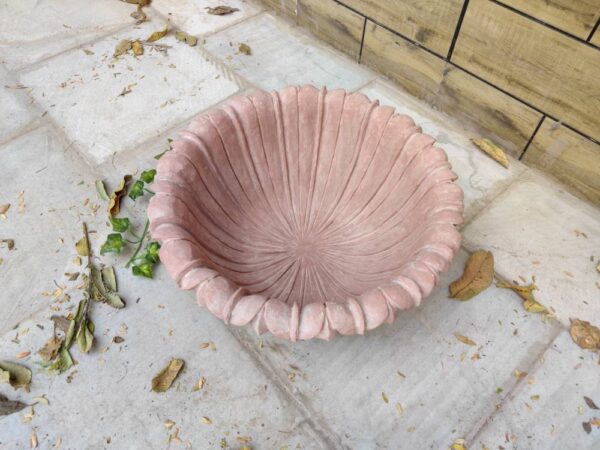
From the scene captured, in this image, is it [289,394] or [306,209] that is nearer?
[289,394]

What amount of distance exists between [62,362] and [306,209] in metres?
1.16

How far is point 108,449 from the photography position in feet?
5.05

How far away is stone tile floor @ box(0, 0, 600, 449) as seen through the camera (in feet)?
5.18

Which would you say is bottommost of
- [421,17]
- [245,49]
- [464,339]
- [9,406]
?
[9,406]

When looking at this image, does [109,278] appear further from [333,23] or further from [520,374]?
[333,23]

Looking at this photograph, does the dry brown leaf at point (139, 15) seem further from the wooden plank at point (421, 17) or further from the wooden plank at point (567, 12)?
the wooden plank at point (567, 12)

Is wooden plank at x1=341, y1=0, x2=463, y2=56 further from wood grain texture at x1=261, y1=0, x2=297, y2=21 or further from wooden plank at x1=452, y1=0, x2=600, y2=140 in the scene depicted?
wood grain texture at x1=261, y1=0, x2=297, y2=21

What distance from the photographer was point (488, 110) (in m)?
2.39

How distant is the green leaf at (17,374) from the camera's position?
5.44 feet

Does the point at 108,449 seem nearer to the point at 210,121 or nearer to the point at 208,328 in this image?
the point at 208,328

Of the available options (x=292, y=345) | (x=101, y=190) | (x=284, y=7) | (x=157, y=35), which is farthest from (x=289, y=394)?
(x=284, y=7)

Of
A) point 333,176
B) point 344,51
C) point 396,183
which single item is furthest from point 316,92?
point 344,51

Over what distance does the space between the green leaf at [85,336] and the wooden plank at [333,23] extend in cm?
231

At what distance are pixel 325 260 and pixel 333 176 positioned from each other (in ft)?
1.28
